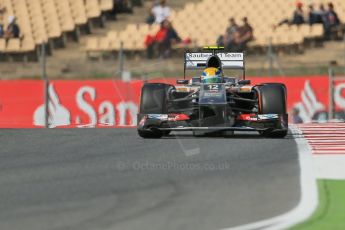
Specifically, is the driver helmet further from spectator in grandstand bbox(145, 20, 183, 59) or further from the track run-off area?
spectator in grandstand bbox(145, 20, 183, 59)

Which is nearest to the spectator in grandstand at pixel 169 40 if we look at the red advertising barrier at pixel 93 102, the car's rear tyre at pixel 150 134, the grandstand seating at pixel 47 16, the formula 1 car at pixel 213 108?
the grandstand seating at pixel 47 16

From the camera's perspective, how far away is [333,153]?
12492mm

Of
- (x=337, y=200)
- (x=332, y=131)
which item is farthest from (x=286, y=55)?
(x=337, y=200)

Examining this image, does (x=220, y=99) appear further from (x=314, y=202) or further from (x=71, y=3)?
(x=71, y=3)

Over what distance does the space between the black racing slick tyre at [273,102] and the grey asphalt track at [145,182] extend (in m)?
0.38

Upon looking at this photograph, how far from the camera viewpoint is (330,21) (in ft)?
85.9

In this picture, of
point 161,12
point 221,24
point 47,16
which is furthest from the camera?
point 47,16

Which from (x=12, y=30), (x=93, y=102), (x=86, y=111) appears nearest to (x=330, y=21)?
(x=93, y=102)

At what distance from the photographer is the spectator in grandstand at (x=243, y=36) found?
996 inches

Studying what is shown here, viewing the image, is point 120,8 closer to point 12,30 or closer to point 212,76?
point 12,30

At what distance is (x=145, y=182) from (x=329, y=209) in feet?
7.25

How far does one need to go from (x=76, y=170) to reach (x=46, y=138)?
4.20m

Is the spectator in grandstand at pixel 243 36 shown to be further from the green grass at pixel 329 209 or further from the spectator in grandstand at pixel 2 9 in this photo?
the green grass at pixel 329 209

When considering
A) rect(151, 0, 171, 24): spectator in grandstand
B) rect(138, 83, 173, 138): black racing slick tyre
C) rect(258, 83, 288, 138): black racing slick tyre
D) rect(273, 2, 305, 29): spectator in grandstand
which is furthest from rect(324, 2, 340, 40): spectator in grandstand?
rect(138, 83, 173, 138): black racing slick tyre
